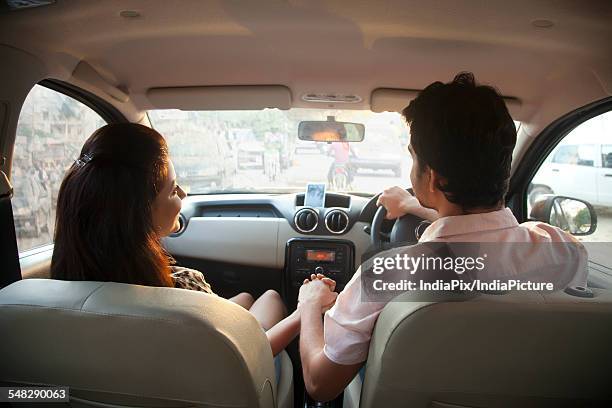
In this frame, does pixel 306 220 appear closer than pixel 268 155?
Yes

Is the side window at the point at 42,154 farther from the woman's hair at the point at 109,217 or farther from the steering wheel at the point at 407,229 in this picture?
the steering wheel at the point at 407,229

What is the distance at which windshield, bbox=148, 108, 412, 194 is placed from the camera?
396cm

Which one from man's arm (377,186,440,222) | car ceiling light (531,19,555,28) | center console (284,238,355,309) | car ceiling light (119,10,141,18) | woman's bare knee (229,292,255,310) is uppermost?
car ceiling light (119,10,141,18)

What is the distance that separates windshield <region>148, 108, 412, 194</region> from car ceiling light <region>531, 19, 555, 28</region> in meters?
1.71

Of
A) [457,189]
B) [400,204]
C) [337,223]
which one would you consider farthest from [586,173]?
[457,189]

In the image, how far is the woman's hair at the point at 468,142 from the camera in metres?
1.54

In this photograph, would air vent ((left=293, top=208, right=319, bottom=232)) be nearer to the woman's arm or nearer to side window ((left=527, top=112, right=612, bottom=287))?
the woman's arm

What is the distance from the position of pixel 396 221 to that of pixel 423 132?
1.31 metres

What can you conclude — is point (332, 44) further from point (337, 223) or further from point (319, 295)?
point (337, 223)

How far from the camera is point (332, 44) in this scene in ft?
8.26

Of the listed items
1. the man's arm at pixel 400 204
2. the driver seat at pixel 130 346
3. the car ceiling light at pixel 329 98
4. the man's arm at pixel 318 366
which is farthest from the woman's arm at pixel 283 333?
the car ceiling light at pixel 329 98

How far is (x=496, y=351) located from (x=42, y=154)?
2.92m

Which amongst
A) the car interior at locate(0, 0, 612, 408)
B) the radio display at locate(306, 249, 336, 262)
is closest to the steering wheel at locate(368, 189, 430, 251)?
the car interior at locate(0, 0, 612, 408)

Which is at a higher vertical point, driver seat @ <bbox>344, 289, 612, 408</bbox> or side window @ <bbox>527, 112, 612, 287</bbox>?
side window @ <bbox>527, 112, 612, 287</bbox>
